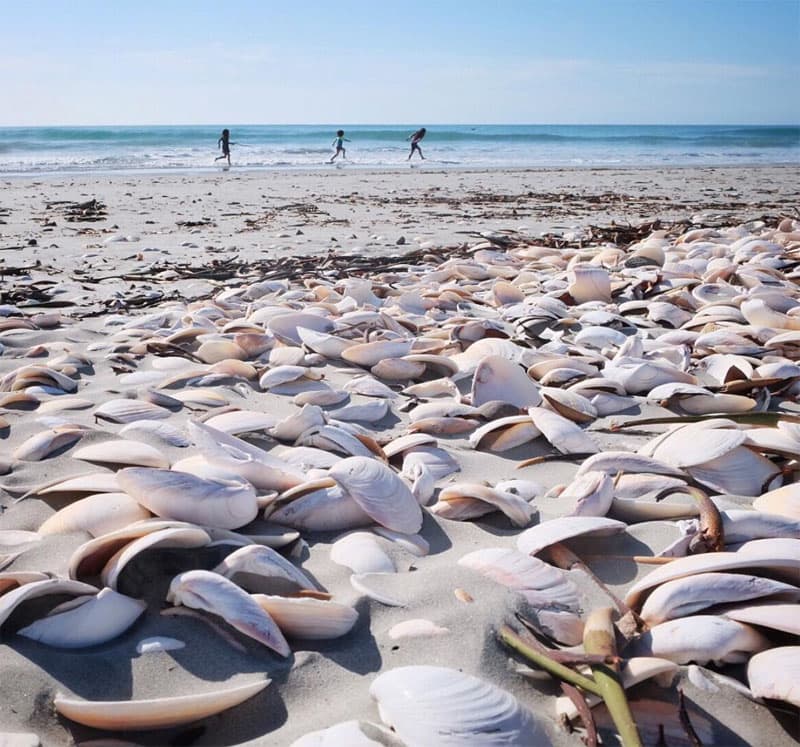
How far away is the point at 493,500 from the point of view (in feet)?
5.45

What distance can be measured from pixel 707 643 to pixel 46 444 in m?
1.70

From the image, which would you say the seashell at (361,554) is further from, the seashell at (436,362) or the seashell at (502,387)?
the seashell at (436,362)

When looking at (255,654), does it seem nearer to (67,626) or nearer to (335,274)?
(67,626)

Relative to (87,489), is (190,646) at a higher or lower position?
lower

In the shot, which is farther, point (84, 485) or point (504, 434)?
point (504, 434)

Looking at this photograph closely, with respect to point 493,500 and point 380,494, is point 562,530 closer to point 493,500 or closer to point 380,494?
point 493,500

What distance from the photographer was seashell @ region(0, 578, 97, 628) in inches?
47.9

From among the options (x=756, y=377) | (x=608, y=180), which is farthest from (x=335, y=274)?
(x=608, y=180)

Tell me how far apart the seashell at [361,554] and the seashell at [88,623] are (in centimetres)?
41

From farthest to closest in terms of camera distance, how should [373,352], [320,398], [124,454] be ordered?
A: [373,352], [320,398], [124,454]

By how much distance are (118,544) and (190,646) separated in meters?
0.26

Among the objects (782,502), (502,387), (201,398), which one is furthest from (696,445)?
(201,398)

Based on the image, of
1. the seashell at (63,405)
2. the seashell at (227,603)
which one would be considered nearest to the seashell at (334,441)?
the seashell at (227,603)

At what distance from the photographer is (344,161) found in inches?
966
